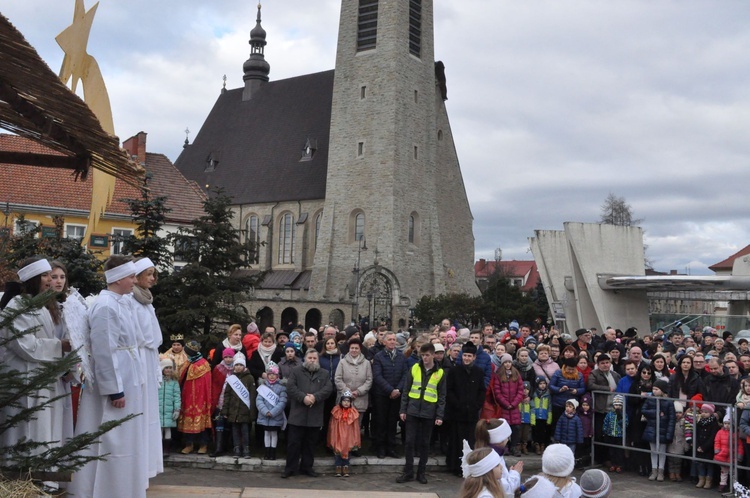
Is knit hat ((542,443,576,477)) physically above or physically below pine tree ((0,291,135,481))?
below

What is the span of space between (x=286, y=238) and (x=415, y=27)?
59.2 ft

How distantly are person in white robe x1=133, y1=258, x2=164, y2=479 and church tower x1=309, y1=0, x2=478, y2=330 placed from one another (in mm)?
41012

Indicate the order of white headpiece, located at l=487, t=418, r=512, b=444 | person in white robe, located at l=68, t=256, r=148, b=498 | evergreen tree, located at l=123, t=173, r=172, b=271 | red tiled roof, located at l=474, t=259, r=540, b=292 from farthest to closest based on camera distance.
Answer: red tiled roof, located at l=474, t=259, r=540, b=292
evergreen tree, located at l=123, t=173, r=172, b=271
white headpiece, located at l=487, t=418, r=512, b=444
person in white robe, located at l=68, t=256, r=148, b=498

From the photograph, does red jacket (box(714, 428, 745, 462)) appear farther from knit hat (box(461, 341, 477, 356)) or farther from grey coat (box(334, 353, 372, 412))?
grey coat (box(334, 353, 372, 412))

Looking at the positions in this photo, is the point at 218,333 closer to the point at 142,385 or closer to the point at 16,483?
the point at 142,385

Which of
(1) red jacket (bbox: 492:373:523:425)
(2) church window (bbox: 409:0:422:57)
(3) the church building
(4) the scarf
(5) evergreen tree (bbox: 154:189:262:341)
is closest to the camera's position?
(4) the scarf

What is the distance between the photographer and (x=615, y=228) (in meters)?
25.8

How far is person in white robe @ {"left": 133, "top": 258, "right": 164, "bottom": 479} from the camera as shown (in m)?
6.34

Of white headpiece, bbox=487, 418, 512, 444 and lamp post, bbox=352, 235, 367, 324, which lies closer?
white headpiece, bbox=487, 418, 512, 444

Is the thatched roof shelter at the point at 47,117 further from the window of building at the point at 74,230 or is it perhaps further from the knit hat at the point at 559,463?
the window of building at the point at 74,230

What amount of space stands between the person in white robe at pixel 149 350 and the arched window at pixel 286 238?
51084 mm

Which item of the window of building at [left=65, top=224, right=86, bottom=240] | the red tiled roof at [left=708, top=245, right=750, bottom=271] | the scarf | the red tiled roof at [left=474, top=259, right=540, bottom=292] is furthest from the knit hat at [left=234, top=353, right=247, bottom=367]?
the red tiled roof at [left=474, top=259, right=540, bottom=292]

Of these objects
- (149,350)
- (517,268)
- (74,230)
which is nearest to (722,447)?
(149,350)

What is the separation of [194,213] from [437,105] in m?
24.9
